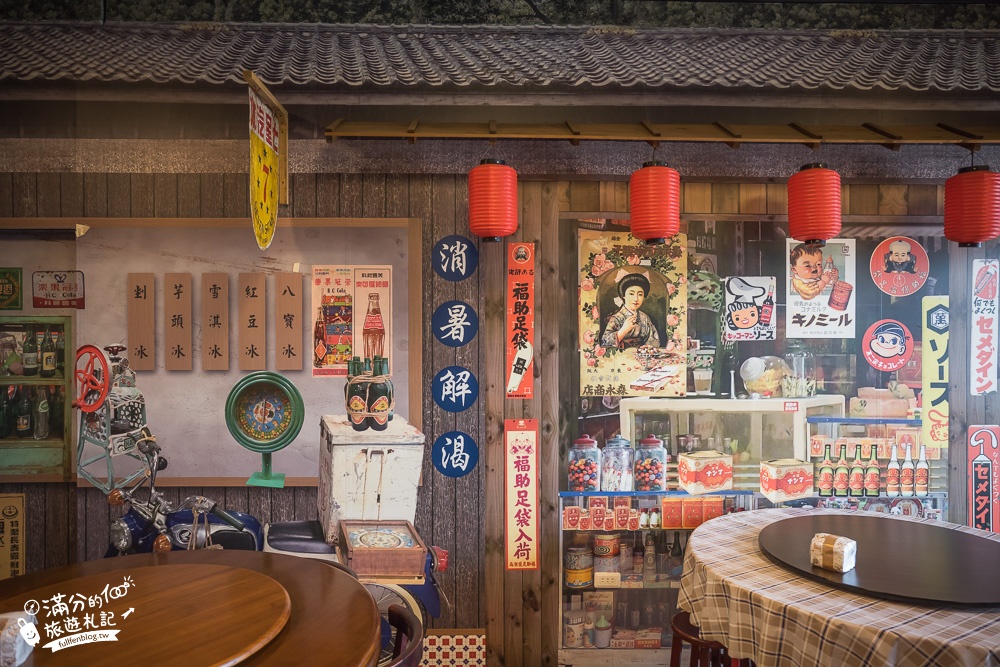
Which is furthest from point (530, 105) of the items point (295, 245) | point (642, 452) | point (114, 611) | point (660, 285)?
point (114, 611)

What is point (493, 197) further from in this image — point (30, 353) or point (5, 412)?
point (5, 412)

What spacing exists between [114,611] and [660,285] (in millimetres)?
3046

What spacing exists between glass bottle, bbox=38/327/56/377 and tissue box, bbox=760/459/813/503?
13.8ft

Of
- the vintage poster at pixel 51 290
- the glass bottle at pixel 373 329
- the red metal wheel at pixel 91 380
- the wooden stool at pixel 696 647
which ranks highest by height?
the vintage poster at pixel 51 290

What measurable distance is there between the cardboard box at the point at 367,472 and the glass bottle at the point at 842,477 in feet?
8.12

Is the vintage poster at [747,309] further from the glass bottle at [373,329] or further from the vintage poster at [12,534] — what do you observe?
the vintage poster at [12,534]

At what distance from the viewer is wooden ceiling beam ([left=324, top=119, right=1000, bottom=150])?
3348 millimetres

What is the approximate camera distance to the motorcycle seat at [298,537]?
3.66 meters

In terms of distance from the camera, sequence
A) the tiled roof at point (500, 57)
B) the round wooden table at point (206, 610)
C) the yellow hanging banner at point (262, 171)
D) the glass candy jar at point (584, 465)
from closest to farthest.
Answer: the round wooden table at point (206, 610), the yellow hanging banner at point (262, 171), the tiled roof at point (500, 57), the glass candy jar at point (584, 465)

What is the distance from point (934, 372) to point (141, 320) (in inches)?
184

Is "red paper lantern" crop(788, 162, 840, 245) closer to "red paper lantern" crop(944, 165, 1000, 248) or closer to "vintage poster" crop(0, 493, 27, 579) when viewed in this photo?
"red paper lantern" crop(944, 165, 1000, 248)

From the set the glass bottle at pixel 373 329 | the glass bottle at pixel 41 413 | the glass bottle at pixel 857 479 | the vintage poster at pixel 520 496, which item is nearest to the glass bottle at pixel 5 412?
the glass bottle at pixel 41 413

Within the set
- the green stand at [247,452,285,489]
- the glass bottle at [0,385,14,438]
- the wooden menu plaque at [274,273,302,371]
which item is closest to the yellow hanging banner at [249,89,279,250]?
the wooden menu plaque at [274,273,302,371]

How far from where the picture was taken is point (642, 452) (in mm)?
3822
